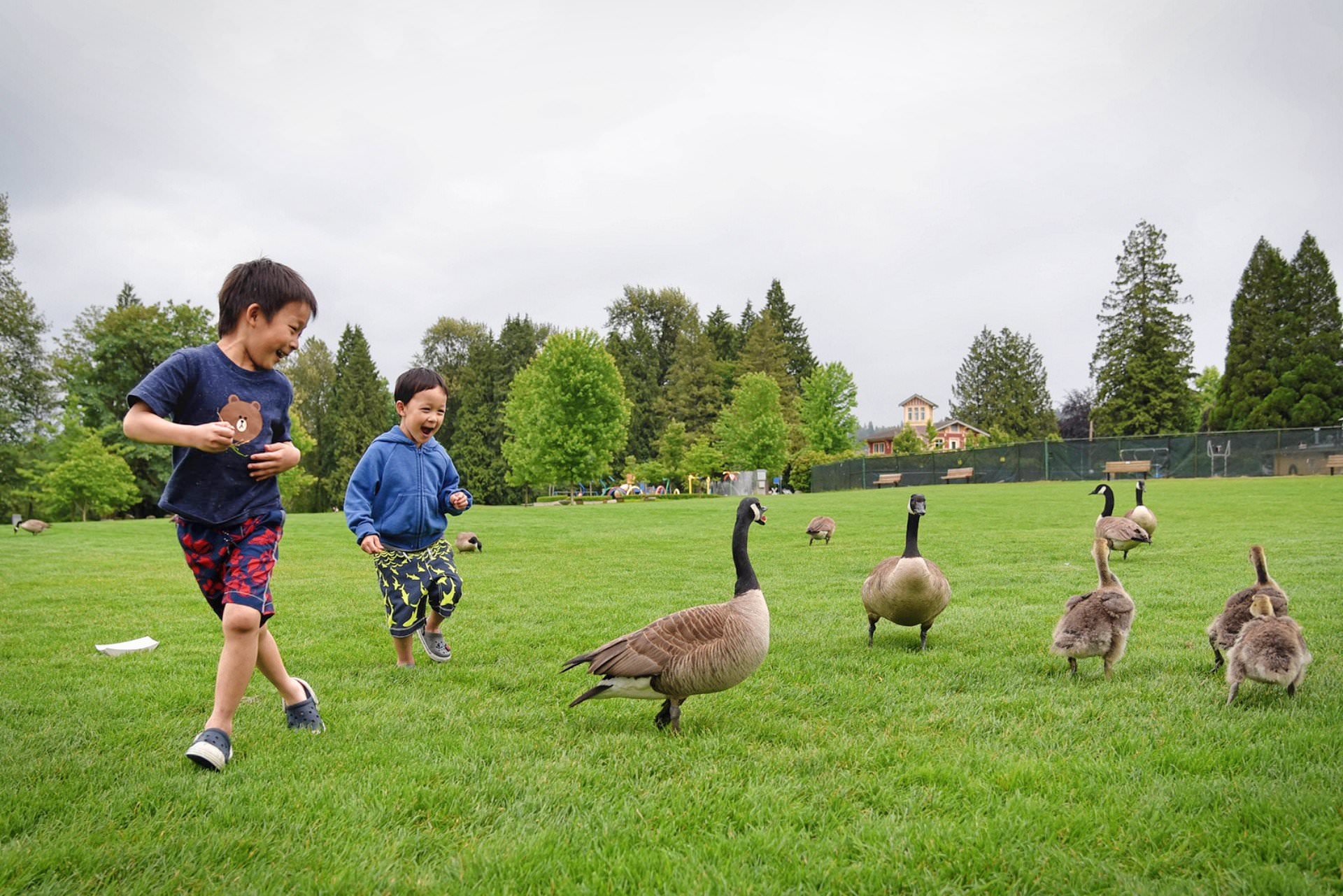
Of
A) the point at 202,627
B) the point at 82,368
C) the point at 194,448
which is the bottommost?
the point at 202,627

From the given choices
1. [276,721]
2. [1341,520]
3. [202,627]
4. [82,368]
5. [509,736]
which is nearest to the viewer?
[509,736]

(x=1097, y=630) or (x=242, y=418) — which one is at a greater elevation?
(x=242, y=418)

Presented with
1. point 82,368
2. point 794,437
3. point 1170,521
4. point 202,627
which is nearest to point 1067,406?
point 794,437

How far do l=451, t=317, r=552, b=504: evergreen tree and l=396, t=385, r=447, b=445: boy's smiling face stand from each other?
238 feet

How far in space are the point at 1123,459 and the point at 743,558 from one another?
175ft

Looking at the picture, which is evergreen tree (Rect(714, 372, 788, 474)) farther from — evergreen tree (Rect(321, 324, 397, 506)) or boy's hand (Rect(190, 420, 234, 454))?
boy's hand (Rect(190, 420, 234, 454))

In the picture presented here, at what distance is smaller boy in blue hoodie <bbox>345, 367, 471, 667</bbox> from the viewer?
21.4ft

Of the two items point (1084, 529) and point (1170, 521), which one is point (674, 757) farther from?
point (1170, 521)

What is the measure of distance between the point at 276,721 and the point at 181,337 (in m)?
58.0

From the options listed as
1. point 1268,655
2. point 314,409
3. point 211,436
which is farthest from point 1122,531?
A: point 314,409

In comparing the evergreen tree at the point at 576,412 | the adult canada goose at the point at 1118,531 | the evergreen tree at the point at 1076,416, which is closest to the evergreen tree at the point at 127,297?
the evergreen tree at the point at 576,412

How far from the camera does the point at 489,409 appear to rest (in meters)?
81.9

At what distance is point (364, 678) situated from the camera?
21.1 ft

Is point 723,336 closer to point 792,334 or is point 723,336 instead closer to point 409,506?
point 792,334
